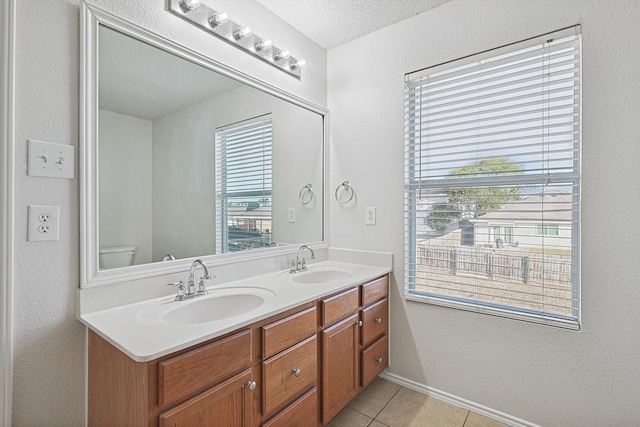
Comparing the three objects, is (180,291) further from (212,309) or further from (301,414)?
(301,414)

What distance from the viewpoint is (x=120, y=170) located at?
135 cm


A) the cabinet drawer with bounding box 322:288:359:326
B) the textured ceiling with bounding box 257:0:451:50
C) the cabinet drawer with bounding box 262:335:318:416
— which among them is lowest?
the cabinet drawer with bounding box 262:335:318:416

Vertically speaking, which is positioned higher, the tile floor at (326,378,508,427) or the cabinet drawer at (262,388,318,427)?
the cabinet drawer at (262,388,318,427)

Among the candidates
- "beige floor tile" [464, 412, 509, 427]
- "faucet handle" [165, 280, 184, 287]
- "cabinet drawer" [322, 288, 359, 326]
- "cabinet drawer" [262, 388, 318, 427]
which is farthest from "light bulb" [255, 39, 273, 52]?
"beige floor tile" [464, 412, 509, 427]

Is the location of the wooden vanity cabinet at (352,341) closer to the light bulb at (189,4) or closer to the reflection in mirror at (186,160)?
the reflection in mirror at (186,160)

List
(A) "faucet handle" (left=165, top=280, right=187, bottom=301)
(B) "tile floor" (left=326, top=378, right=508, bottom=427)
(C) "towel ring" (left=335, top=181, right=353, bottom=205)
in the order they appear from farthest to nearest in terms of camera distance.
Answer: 1. (C) "towel ring" (left=335, top=181, right=353, bottom=205)
2. (B) "tile floor" (left=326, top=378, right=508, bottom=427)
3. (A) "faucet handle" (left=165, top=280, right=187, bottom=301)

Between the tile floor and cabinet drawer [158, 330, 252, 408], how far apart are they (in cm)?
90

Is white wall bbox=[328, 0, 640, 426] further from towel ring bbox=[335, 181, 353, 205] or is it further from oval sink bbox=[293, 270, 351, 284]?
oval sink bbox=[293, 270, 351, 284]

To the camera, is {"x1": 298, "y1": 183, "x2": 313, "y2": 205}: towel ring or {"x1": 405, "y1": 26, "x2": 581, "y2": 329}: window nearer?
{"x1": 405, "y1": 26, "x2": 581, "y2": 329}: window

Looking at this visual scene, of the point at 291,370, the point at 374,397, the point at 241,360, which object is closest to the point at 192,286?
the point at 241,360

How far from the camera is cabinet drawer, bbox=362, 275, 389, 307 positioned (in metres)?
1.87

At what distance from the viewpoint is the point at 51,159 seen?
3.77ft

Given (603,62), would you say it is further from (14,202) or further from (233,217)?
(14,202)

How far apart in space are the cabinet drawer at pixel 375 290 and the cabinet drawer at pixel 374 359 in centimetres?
28
